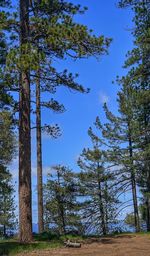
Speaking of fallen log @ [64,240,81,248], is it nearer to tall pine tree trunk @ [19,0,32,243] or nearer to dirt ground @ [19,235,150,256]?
dirt ground @ [19,235,150,256]

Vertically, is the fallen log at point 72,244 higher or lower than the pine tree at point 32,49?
lower

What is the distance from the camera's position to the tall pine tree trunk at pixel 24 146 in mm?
16266

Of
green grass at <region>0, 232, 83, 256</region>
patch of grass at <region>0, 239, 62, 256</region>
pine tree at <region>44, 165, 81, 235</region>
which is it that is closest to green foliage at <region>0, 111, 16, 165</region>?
pine tree at <region>44, 165, 81, 235</region>

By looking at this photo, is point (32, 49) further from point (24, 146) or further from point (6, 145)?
point (6, 145)

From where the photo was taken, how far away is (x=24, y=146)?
16.7 m

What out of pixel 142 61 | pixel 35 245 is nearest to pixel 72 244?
pixel 35 245

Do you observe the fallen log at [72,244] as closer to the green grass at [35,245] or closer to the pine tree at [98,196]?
the green grass at [35,245]

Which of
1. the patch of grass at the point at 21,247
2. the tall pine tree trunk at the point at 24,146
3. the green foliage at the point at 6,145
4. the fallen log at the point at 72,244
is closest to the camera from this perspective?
the patch of grass at the point at 21,247

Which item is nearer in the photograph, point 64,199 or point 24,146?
point 24,146

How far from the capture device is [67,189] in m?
31.6

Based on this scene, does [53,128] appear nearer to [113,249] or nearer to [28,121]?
[28,121]


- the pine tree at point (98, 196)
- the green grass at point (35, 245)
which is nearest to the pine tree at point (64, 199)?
the pine tree at point (98, 196)

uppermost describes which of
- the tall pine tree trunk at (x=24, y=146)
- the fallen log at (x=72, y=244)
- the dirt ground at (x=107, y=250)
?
the tall pine tree trunk at (x=24, y=146)

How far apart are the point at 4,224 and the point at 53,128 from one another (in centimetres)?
3074
